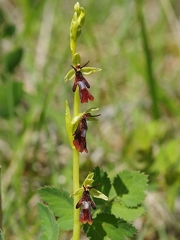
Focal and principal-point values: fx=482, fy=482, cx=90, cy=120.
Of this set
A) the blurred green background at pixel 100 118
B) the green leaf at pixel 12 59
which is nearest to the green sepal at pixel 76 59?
the blurred green background at pixel 100 118

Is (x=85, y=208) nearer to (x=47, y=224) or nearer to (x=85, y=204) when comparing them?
(x=85, y=204)

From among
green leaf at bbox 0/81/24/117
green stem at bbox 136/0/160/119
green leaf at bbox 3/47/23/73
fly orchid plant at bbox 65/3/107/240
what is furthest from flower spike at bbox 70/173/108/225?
green leaf at bbox 3/47/23/73

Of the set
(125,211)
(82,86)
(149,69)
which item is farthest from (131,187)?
(149,69)

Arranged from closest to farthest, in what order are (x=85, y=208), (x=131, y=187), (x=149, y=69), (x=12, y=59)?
(x=85, y=208), (x=131, y=187), (x=149, y=69), (x=12, y=59)

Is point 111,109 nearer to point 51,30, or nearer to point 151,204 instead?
point 151,204

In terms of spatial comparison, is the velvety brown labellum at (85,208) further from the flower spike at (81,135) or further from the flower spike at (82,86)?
the flower spike at (82,86)

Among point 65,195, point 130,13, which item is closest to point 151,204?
point 65,195
